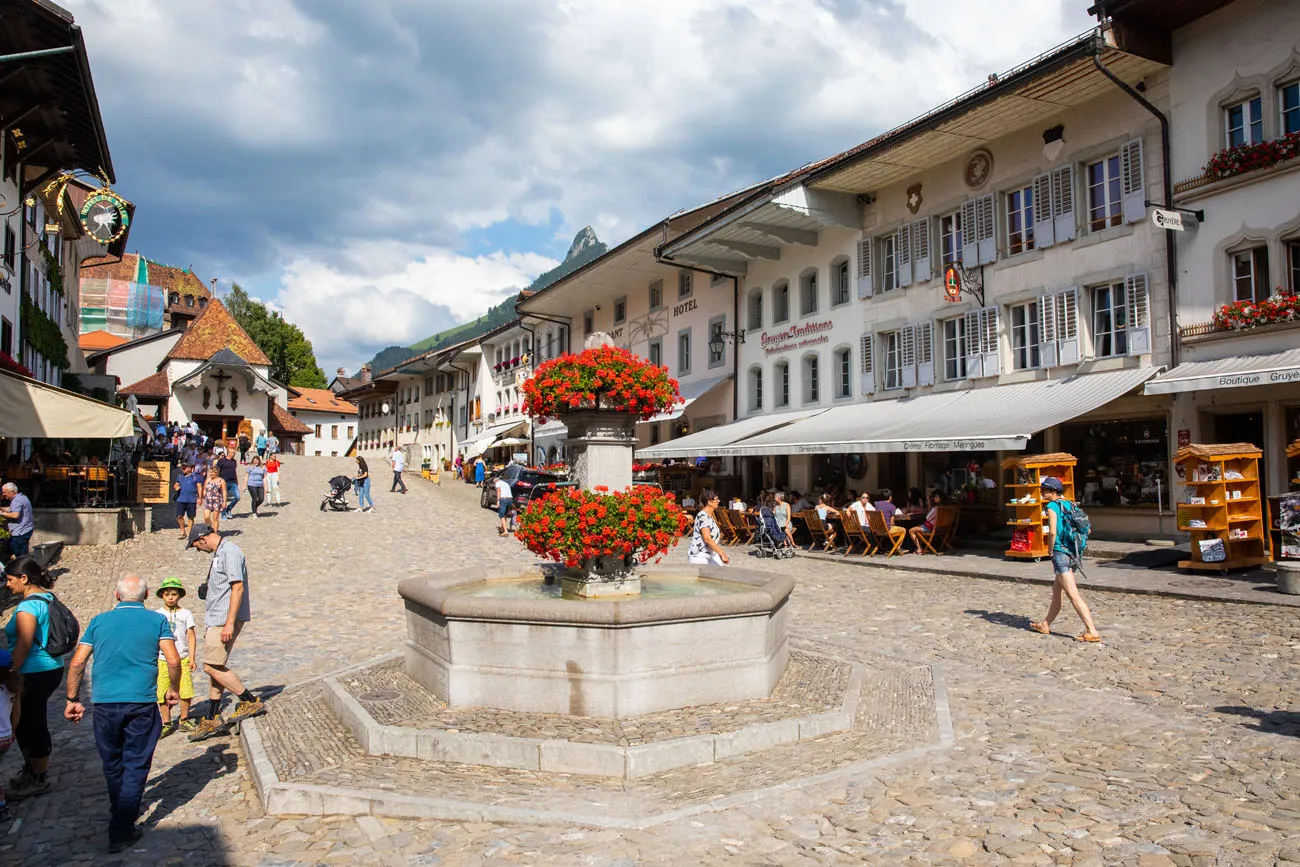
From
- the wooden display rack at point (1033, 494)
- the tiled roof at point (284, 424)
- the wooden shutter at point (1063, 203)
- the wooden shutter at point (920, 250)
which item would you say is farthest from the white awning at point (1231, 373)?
the tiled roof at point (284, 424)

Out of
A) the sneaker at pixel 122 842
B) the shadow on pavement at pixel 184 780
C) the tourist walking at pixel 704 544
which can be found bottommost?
the shadow on pavement at pixel 184 780

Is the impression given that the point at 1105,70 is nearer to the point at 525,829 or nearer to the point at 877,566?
the point at 877,566

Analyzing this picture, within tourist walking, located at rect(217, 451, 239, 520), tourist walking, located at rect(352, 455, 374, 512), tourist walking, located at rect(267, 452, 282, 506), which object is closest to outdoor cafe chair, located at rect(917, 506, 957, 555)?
tourist walking, located at rect(352, 455, 374, 512)

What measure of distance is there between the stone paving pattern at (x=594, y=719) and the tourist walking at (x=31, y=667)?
1969 mm

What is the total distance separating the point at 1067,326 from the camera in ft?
60.6

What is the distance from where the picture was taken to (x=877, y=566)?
17.6 metres

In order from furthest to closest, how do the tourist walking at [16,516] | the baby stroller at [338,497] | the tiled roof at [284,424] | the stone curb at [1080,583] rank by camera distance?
the tiled roof at [284,424] < the baby stroller at [338,497] < the tourist walking at [16,516] < the stone curb at [1080,583]

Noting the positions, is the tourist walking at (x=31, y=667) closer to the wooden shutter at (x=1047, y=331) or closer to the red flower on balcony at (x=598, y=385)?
the red flower on balcony at (x=598, y=385)

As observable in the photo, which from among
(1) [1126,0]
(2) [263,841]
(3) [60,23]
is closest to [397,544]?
(3) [60,23]

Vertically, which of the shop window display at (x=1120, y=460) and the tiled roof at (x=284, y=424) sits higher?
the tiled roof at (x=284, y=424)

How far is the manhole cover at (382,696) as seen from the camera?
703cm

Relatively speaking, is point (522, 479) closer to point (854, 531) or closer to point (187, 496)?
point (187, 496)

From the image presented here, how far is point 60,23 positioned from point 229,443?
29.8 m

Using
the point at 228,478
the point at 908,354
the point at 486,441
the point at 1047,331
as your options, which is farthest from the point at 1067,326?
the point at 486,441
